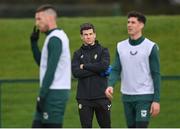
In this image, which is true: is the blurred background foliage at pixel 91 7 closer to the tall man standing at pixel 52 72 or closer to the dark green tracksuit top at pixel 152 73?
the dark green tracksuit top at pixel 152 73

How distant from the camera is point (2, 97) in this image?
15.4 metres

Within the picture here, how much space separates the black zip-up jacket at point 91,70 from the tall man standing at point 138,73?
2.02ft

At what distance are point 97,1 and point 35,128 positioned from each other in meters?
36.1

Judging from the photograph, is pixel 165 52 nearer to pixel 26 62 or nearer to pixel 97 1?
pixel 26 62

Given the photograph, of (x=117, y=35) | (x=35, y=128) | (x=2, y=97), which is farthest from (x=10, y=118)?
(x=117, y=35)

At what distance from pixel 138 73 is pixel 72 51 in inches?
407

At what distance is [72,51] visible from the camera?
2127cm

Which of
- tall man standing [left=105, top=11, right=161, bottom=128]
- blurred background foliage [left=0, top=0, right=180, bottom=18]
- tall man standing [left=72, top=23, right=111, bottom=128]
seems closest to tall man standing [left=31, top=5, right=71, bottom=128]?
tall man standing [left=105, top=11, right=161, bottom=128]

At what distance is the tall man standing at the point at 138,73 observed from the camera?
10.9m

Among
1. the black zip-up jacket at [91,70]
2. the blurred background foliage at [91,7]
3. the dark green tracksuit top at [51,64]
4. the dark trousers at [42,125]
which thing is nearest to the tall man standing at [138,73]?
the black zip-up jacket at [91,70]

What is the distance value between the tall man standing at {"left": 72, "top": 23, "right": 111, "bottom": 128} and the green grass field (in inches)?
115

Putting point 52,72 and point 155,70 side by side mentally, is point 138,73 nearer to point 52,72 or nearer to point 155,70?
point 155,70

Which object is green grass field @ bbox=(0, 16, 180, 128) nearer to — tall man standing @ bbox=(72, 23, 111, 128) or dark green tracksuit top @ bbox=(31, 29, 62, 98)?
tall man standing @ bbox=(72, 23, 111, 128)

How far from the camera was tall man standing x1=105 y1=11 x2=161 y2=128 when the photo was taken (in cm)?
1089
